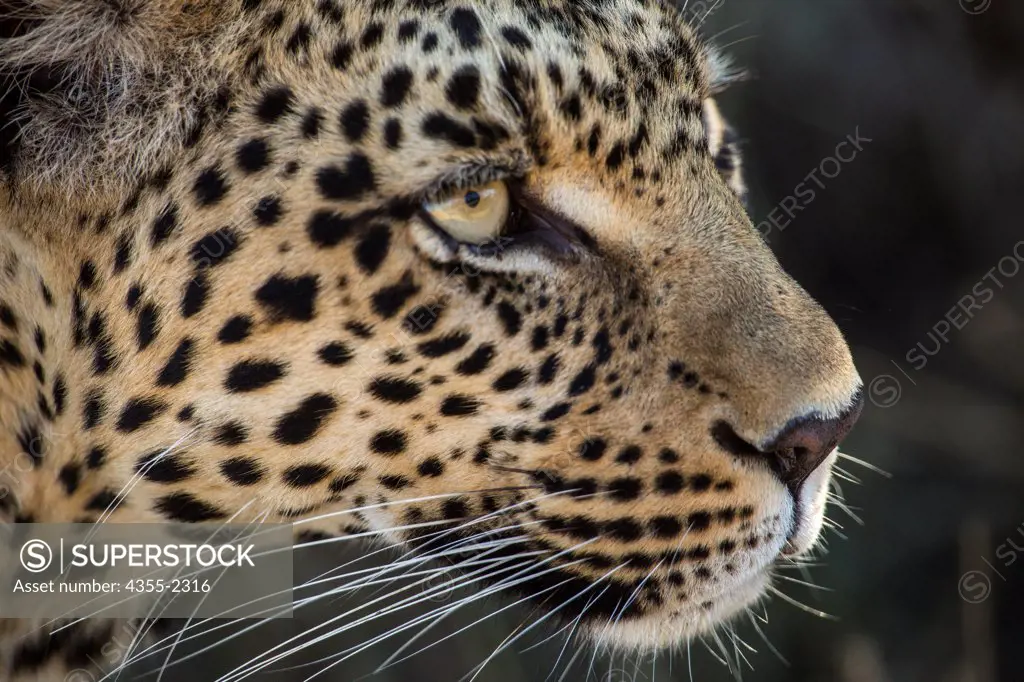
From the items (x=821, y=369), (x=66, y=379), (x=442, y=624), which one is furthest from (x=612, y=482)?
(x=442, y=624)

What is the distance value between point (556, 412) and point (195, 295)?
89 centimetres

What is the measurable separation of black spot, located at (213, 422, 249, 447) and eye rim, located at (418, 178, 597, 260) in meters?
0.69

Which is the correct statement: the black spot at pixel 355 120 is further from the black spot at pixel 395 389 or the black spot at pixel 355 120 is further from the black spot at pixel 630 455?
the black spot at pixel 630 455

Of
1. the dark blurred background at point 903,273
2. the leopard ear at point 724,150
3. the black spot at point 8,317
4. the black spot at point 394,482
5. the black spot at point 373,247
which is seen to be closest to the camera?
the black spot at point 8,317

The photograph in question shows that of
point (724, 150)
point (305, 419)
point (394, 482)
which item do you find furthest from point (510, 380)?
point (724, 150)

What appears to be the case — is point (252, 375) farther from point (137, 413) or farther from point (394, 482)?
point (394, 482)

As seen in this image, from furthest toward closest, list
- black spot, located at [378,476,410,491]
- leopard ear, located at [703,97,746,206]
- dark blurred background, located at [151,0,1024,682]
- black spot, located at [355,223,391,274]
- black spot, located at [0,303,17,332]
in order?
1. dark blurred background, located at [151,0,1024,682]
2. leopard ear, located at [703,97,746,206]
3. black spot, located at [378,476,410,491]
4. black spot, located at [355,223,391,274]
5. black spot, located at [0,303,17,332]

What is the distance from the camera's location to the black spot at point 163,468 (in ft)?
8.73

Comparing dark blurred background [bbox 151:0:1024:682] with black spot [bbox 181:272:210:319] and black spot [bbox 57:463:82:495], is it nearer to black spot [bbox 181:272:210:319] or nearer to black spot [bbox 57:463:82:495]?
black spot [bbox 57:463:82:495]

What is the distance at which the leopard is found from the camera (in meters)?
2.65

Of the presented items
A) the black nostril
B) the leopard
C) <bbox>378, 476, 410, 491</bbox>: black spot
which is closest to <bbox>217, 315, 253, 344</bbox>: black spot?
the leopard

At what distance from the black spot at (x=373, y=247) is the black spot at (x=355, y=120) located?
22cm

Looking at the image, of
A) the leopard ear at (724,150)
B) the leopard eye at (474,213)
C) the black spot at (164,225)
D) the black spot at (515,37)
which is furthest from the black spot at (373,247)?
the leopard ear at (724,150)

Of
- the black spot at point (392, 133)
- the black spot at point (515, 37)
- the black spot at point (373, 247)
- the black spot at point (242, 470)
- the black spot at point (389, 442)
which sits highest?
the black spot at point (515, 37)
